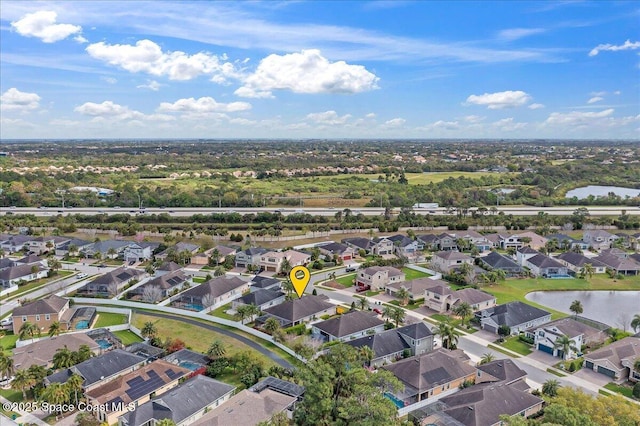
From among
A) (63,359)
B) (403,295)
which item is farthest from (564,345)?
(63,359)

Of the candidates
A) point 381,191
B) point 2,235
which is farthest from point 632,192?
point 2,235

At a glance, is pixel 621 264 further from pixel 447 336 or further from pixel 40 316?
pixel 40 316

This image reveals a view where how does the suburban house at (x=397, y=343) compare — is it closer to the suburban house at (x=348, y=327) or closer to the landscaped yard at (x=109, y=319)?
the suburban house at (x=348, y=327)

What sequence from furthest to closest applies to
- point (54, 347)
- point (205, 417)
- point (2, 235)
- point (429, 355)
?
point (2, 235), point (54, 347), point (429, 355), point (205, 417)

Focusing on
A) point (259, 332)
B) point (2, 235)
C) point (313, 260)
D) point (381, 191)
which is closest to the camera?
point (259, 332)

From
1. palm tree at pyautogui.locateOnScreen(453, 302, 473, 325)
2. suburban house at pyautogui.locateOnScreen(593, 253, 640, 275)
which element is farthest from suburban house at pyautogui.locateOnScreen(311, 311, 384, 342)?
suburban house at pyautogui.locateOnScreen(593, 253, 640, 275)

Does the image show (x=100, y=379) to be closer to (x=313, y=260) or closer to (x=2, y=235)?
(x=313, y=260)

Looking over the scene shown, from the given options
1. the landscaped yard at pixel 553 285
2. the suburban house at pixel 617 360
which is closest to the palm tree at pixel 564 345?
the suburban house at pixel 617 360
